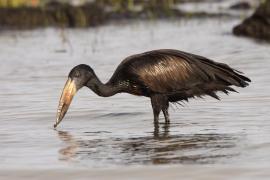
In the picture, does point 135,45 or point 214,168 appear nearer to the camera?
point 214,168

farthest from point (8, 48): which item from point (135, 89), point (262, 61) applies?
point (135, 89)

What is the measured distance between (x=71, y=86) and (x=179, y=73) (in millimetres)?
1353

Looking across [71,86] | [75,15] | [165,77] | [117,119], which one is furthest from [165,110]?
[75,15]

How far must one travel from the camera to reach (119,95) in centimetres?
1345

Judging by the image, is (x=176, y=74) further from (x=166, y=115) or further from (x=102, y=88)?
(x=102, y=88)

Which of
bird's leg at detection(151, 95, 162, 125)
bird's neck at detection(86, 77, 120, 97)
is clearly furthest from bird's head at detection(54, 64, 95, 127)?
bird's leg at detection(151, 95, 162, 125)

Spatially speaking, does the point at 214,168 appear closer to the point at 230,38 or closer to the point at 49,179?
the point at 49,179

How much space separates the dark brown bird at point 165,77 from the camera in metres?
10.7

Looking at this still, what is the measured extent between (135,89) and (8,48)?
9469 millimetres

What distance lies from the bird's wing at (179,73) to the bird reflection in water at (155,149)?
70 centimetres

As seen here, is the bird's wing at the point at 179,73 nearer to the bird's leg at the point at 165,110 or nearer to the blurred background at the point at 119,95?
the bird's leg at the point at 165,110

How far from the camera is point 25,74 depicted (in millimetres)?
16219

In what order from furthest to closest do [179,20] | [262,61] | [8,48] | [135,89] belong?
[179,20], [8,48], [262,61], [135,89]

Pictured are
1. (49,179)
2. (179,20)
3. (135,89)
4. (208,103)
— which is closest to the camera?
(49,179)
